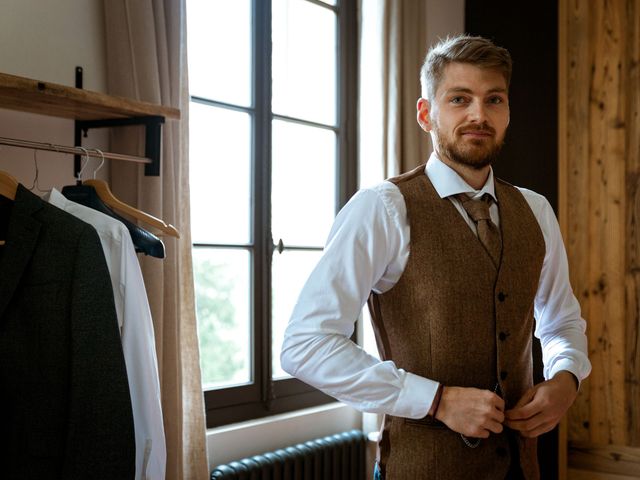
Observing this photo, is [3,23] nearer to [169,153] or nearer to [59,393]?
[169,153]

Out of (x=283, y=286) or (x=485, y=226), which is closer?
(x=485, y=226)

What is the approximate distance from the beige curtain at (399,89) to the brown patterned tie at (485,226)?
6.01ft

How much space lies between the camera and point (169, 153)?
247 centimetres

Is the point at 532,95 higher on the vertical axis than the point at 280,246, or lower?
higher

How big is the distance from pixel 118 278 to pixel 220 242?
129 cm

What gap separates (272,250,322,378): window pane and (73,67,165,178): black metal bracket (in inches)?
45.9

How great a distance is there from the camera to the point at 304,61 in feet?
11.5

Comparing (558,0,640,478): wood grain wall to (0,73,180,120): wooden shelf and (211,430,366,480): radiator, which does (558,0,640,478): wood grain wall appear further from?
(0,73,180,120): wooden shelf

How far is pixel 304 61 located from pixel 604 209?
1.48 meters

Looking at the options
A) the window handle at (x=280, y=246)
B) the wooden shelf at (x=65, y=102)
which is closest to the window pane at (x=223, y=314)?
the window handle at (x=280, y=246)


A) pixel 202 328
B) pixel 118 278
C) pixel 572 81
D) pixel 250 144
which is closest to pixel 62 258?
pixel 118 278

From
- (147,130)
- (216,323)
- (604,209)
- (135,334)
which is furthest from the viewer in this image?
(604,209)

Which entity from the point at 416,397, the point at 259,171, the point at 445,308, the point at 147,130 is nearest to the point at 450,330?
the point at 445,308

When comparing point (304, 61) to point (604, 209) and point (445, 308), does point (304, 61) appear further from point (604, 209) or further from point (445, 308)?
point (445, 308)
